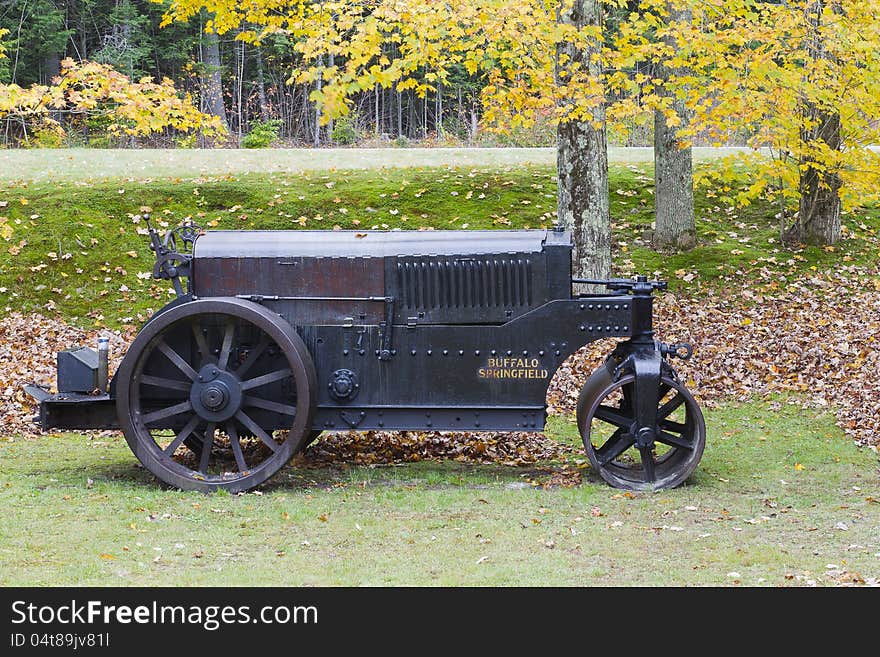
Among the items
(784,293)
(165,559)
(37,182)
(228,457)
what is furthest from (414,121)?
(165,559)

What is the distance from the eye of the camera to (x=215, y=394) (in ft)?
24.0

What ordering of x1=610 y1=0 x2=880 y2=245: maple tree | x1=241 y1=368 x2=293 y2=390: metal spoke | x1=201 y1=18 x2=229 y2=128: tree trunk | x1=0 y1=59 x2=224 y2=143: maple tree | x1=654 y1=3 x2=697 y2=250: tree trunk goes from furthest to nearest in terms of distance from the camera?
1. x1=201 y1=18 x2=229 y2=128: tree trunk
2. x1=654 y1=3 x2=697 y2=250: tree trunk
3. x1=610 y1=0 x2=880 y2=245: maple tree
4. x1=0 y1=59 x2=224 y2=143: maple tree
5. x1=241 y1=368 x2=293 y2=390: metal spoke

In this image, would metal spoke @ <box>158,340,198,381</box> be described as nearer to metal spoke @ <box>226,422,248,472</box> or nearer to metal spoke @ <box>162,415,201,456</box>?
metal spoke @ <box>162,415,201,456</box>

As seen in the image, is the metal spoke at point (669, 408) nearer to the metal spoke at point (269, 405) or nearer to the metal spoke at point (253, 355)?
the metal spoke at point (269, 405)

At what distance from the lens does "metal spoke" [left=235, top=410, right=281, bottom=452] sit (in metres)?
7.28

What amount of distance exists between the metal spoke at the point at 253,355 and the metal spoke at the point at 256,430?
0.29 meters

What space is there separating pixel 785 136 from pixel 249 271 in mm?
7306

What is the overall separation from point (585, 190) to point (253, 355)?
20.7ft

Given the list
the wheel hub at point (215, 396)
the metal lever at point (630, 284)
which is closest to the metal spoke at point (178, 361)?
the wheel hub at point (215, 396)

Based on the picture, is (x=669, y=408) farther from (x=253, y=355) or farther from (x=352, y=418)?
(x=253, y=355)

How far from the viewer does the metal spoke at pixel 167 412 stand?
7367 mm

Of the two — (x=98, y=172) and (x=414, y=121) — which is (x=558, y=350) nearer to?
(x=98, y=172)

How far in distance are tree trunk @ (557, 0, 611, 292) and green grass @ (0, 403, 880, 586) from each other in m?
4.50

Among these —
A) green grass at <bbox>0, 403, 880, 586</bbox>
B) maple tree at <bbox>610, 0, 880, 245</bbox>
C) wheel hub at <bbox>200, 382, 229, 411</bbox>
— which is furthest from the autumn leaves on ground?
maple tree at <bbox>610, 0, 880, 245</bbox>
